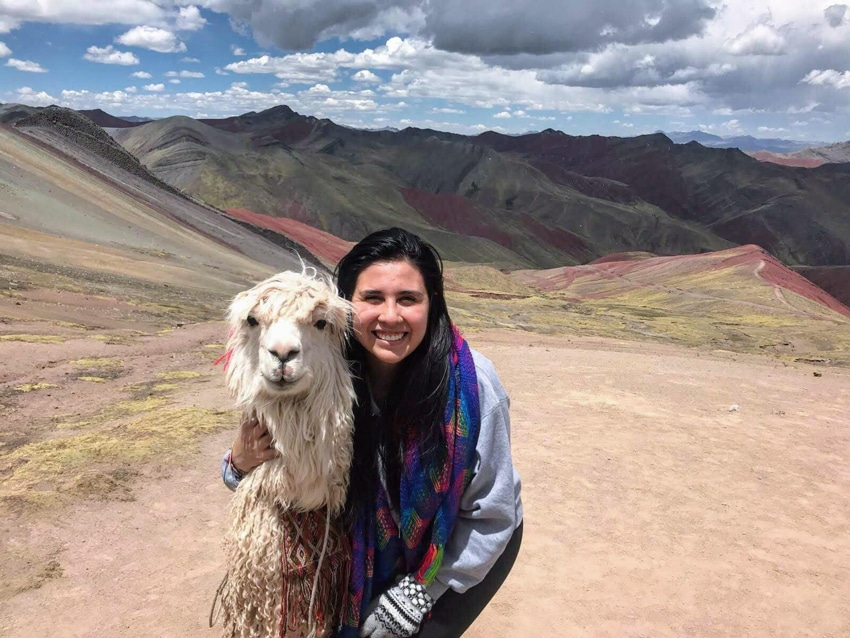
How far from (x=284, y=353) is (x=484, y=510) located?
3.12 feet

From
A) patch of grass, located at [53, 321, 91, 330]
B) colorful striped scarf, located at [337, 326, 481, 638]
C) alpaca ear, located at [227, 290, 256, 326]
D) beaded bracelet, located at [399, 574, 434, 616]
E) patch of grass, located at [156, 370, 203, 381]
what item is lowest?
patch of grass, located at [156, 370, 203, 381]

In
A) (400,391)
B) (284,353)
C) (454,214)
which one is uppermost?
(454,214)

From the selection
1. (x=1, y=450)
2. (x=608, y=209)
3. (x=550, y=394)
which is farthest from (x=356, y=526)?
(x=608, y=209)

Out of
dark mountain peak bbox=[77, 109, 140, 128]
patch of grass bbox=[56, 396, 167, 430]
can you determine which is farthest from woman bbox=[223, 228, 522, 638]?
dark mountain peak bbox=[77, 109, 140, 128]

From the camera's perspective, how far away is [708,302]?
45812mm

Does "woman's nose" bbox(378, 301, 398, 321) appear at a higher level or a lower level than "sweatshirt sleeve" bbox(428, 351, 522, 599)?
higher

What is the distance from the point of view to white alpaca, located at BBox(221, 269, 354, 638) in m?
2.29

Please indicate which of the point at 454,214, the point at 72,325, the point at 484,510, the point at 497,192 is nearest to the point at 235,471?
the point at 484,510

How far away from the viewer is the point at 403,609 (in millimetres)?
2373

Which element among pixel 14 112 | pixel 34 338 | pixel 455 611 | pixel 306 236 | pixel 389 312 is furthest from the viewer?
pixel 14 112

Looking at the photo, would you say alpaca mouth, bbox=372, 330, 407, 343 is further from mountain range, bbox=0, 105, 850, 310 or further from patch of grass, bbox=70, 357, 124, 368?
mountain range, bbox=0, 105, 850, 310

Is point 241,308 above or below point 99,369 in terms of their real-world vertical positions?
above

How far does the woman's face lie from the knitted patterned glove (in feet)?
2.76

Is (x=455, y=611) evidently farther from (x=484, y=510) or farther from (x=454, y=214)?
(x=454, y=214)
